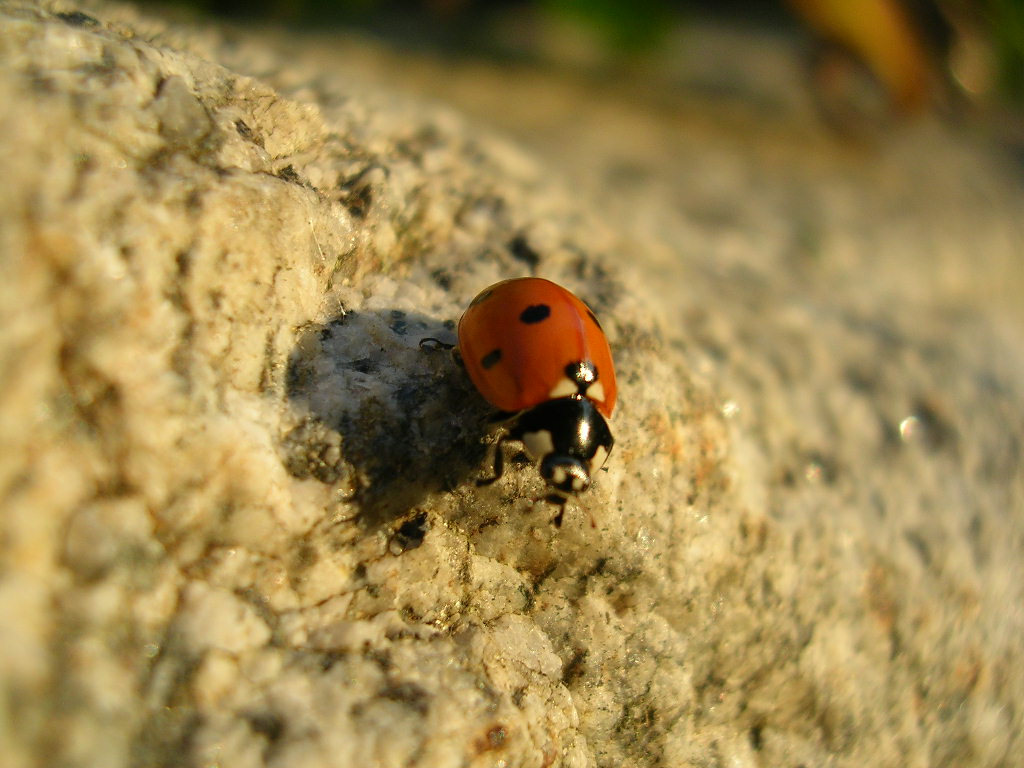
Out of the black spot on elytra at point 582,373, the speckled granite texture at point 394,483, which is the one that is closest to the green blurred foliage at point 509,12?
the speckled granite texture at point 394,483

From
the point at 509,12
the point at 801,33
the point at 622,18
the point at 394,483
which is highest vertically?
the point at 801,33

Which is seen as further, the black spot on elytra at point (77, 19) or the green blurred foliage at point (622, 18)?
the green blurred foliage at point (622, 18)

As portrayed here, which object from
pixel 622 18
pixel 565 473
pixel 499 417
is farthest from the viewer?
pixel 622 18

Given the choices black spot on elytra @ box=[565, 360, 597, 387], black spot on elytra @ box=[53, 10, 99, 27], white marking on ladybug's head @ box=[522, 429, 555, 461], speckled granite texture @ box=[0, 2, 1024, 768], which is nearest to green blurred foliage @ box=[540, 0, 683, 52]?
speckled granite texture @ box=[0, 2, 1024, 768]

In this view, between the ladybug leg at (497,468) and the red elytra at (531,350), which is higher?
the red elytra at (531,350)

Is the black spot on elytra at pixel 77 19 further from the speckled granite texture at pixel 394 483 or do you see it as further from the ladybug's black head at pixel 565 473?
the ladybug's black head at pixel 565 473

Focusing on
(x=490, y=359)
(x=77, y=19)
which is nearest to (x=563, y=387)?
(x=490, y=359)

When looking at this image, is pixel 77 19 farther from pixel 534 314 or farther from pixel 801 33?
pixel 801 33
